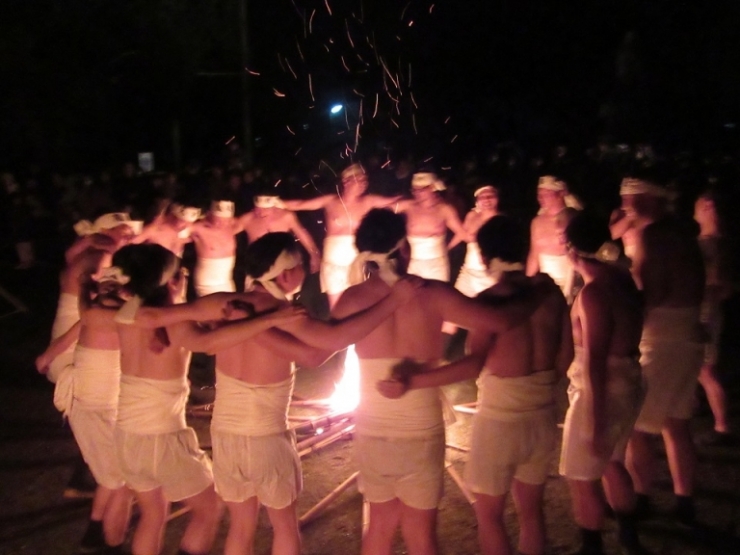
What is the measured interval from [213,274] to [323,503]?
148 inches

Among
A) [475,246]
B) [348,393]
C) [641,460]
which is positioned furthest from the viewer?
[475,246]

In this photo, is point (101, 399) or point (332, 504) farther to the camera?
point (332, 504)

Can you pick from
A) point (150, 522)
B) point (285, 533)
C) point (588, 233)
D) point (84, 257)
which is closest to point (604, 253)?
point (588, 233)

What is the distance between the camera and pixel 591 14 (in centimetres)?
3225

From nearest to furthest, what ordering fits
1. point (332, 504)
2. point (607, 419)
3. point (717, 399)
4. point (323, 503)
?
point (607, 419) → point (323, 503) → point (332, 504) → point (717, 399)

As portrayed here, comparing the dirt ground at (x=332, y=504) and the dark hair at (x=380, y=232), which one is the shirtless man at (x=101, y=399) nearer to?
the dirt ground at (x=332, y=504)

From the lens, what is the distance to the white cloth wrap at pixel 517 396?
3.71m

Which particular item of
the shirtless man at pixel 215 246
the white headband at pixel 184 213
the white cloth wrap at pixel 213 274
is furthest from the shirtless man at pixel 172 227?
the white cloth wrap at pixel 213 274

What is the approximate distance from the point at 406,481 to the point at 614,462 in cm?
132

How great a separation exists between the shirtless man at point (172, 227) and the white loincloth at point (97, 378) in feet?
10.2

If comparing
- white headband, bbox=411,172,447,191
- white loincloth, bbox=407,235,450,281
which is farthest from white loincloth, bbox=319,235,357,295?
white headband, bbox=411,172,447,191

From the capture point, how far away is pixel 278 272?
137 inches

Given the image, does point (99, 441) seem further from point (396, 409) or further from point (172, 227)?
point (172, 227)

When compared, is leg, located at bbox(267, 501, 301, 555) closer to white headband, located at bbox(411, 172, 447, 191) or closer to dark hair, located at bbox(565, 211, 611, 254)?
dark hair, located at bbox(565, 211, 611, 254)
